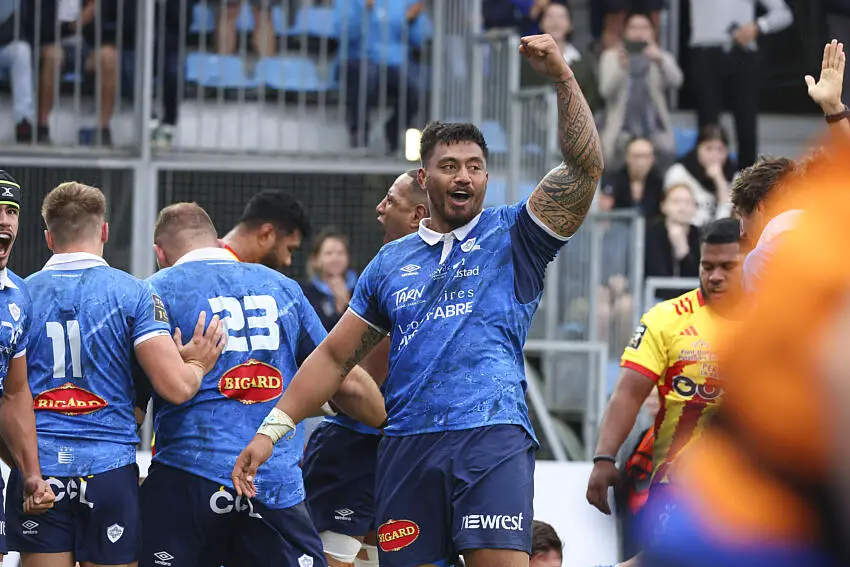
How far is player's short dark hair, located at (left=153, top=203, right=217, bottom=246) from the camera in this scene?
20.0ft

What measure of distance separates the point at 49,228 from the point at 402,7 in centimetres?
→ 617

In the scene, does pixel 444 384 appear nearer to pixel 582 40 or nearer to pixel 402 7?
pixel 402 7

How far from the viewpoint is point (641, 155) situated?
1170 cm

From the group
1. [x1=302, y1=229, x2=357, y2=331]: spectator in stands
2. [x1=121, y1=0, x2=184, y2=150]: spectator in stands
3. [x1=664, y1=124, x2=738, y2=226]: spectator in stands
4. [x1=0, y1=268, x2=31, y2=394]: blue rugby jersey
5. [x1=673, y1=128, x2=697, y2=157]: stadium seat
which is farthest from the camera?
[x1=673, y1=128, x2=697, y2=157]: stadium seat

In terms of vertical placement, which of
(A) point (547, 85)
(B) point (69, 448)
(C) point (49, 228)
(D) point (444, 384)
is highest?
(A) point (547, 85)

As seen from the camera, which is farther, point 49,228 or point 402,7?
point 402,7

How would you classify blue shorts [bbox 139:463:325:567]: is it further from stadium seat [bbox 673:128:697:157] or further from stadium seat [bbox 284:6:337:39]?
stadium seat [bbox 673:128:697:157]

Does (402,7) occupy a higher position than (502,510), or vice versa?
(402,7)

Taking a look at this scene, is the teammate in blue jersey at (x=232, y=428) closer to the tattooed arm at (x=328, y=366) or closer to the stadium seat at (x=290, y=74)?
the tattooed arm at (x=328, y=366)

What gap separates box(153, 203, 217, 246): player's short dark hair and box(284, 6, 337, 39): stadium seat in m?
5.72

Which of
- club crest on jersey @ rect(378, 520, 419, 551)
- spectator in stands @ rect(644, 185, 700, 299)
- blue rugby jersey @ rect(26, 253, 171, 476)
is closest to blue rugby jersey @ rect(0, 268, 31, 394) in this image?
blue rugby jersey @ rect(26, 253, 171, 476)

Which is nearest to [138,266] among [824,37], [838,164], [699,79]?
[699,79]

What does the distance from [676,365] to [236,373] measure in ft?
6.85

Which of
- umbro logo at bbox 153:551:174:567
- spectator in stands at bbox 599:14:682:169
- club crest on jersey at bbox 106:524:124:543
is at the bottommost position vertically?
umbro logo at bbox 153:551:174:567
